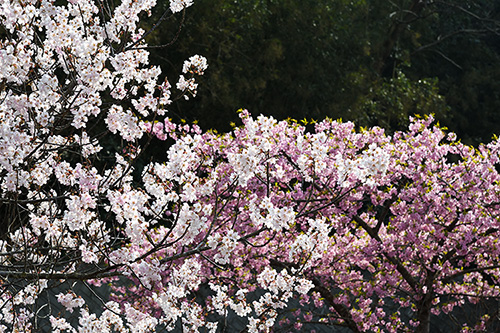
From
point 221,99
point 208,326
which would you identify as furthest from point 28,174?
point 221,99

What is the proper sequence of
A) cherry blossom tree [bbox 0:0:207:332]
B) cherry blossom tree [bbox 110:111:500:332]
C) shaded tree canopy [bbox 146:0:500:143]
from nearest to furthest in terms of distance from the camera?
cherry blossom tree [bbox 0:0:207:332] < cherry blossom tree [bbox 110:111:500:332] < shaded tree canopy [bbox 146:0:500:143]

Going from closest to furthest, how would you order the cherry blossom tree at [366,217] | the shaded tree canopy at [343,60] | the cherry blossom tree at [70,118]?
the cherry blossom tree at [70,118] < the cherry blossom tree at [366,217] < the shaded tree canopy at [343,60]

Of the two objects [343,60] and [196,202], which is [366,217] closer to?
[196,202]

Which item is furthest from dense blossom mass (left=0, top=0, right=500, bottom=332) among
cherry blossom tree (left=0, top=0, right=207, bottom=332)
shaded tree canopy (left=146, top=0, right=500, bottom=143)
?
shaded tree canopy (left=146, top=0, right=500, bottom=143)

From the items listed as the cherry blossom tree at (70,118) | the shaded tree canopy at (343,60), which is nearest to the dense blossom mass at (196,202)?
the cherry blossom tree at (70,118)

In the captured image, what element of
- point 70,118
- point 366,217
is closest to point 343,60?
point 366,217

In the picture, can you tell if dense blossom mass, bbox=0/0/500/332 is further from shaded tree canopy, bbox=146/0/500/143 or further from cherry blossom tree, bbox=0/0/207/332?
shaded tree canopy, bbox=146/0/500/143

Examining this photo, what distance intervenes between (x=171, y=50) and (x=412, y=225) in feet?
15.4

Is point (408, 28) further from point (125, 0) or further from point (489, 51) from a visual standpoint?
point (125, 0)

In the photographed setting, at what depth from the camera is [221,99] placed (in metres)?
8.46

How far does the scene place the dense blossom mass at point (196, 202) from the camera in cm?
256

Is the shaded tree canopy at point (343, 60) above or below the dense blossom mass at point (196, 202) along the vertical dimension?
above

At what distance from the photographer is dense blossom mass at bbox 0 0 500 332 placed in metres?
2.56

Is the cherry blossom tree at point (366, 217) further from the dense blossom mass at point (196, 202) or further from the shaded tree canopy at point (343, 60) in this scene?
the shaded tree canopy at point (343, 60)
